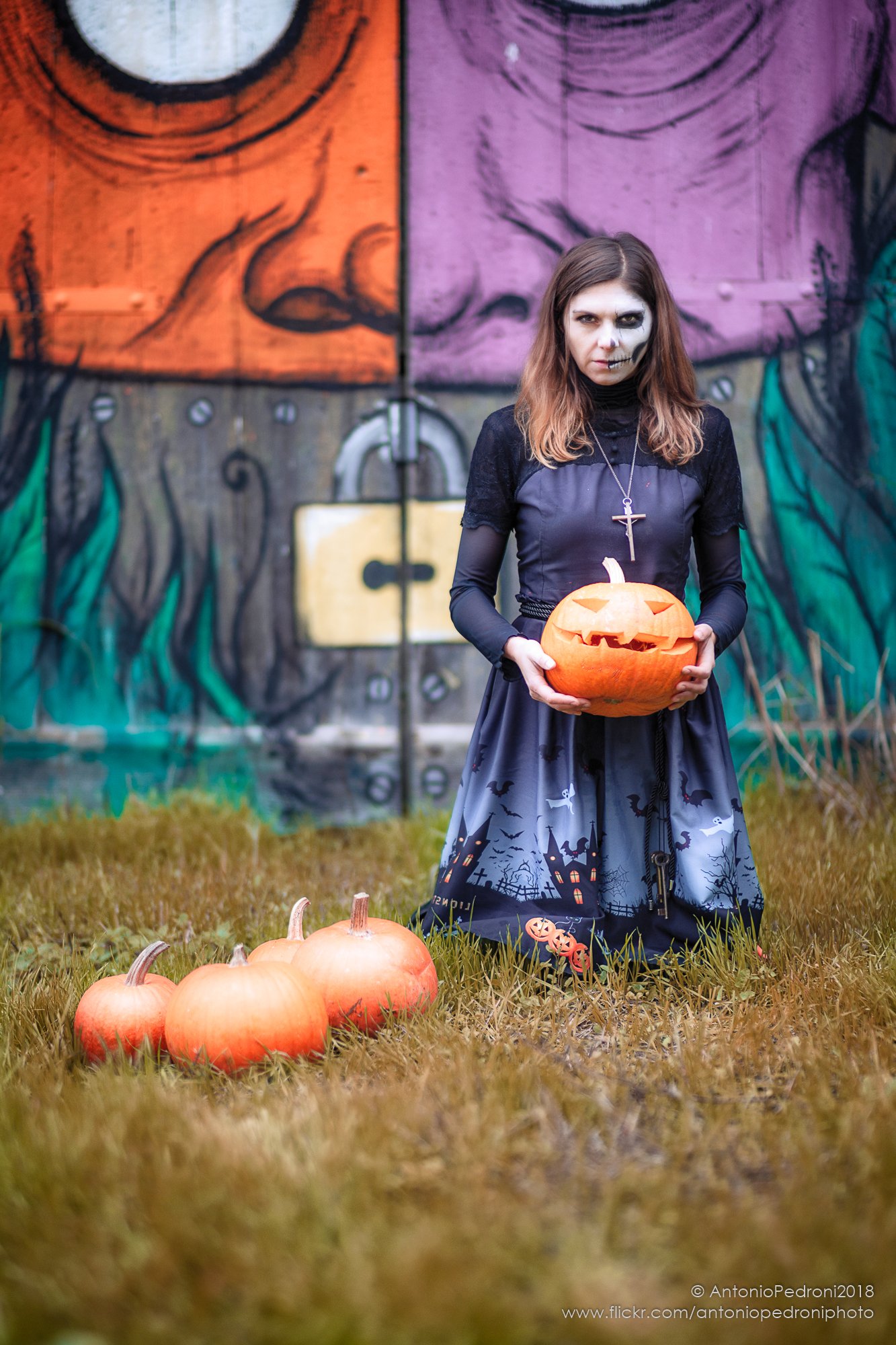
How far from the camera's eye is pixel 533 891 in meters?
2.26

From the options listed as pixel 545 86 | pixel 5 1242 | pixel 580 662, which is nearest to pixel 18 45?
pixel 545 86

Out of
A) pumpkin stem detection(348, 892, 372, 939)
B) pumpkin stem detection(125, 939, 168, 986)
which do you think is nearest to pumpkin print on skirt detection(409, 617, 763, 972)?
pumpkin stem detection(348, 892, 372, 939)

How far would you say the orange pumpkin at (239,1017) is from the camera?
68.7 inches

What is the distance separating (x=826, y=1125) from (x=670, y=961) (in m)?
0.72

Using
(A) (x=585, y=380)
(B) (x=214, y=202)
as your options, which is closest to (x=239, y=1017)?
(A) (x=585, y=380)

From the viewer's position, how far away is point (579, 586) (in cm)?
221

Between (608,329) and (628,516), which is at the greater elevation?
(608,329)

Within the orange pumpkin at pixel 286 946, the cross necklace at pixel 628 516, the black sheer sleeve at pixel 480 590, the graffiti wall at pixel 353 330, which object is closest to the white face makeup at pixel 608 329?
the cross necklace at pixel 628 516

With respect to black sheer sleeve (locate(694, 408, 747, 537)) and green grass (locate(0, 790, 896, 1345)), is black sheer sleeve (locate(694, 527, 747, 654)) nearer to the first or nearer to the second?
black sheer sleeve (locate(694, 408, 747, 537))

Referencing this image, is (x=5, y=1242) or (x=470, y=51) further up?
(x=470, y=51)

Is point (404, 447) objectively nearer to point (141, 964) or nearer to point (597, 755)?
point (597, 755)

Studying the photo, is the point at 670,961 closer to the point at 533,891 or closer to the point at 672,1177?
the point at 533,891

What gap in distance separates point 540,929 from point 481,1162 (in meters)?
0.84

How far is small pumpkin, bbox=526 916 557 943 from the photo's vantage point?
7.22 ft
